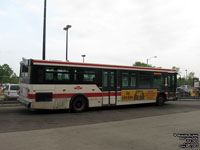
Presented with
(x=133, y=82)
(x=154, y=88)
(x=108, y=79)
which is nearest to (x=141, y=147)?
(x=108, y=79)

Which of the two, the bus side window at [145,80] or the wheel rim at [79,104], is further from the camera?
the bus side window at [145,80]

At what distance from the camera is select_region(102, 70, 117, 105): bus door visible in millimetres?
12539

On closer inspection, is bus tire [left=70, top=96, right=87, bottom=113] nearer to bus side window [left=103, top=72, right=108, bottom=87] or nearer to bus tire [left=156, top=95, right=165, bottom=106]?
bus side window [left=103, top=72, right=108, bottom=87]

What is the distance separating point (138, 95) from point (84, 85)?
4.32 m

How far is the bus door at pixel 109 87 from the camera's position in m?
12.5

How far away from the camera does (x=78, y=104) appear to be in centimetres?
1170

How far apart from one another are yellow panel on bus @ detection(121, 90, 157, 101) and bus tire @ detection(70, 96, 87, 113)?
9.42 feet

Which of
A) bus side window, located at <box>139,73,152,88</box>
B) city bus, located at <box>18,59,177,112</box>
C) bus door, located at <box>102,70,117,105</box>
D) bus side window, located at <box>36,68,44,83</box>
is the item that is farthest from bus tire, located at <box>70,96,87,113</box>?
bus side window, located at <box>139,73,152,88</box>

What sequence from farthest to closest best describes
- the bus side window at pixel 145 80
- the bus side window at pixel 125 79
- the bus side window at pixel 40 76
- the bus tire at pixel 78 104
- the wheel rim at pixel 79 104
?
the bus side window at pixel 145 80 → the bus side window at pixel 125 79 → the wheel rim at pixel 79 104 → the bus tire at pixel 78 104 → the bus side window at pixel 40 76

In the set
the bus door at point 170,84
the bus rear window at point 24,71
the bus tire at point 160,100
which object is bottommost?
the bus tire at point 160,100

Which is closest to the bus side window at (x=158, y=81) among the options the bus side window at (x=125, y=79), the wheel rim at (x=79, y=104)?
the bus side window at (x=125, y=79)

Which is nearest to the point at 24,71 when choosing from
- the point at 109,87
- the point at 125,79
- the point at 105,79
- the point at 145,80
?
the point at 105,79

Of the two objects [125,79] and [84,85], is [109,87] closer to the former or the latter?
[125,79]

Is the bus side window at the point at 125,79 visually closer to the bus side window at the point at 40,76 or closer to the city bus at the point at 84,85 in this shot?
the city bus at the point at 84,85
